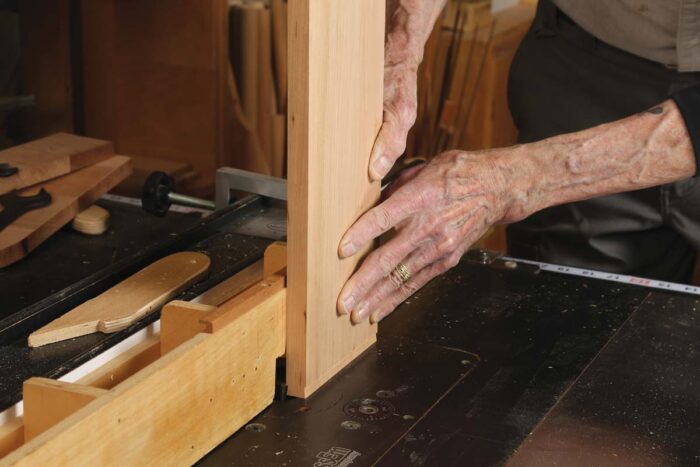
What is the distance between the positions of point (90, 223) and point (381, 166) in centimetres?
55

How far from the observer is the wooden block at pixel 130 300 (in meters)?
1.10

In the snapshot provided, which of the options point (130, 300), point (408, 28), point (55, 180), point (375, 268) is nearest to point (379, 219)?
point (375, 268)

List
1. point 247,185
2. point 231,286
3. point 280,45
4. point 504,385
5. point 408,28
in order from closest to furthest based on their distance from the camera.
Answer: point 504,385, point 231,286, point 408,28, point 247,185, point 280,45

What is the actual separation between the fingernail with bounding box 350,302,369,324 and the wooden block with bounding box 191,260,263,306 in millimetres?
129

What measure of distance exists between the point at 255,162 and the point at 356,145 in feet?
4.68

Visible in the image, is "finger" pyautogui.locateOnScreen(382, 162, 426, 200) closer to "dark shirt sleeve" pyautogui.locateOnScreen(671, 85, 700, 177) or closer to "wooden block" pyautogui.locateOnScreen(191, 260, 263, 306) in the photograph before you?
"wooden block" pyautogui.locateOnScreen(191, 260, 263, 306)

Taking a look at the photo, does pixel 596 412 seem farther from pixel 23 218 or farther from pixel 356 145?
pixel 23 218

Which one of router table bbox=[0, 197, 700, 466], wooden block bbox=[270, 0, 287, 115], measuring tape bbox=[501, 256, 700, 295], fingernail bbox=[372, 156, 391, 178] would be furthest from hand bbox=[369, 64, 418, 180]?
wooden block bbox=[270, 0, 287, 115]

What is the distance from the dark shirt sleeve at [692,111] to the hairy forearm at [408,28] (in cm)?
34

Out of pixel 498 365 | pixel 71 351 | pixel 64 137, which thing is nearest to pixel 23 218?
pixel 64 137

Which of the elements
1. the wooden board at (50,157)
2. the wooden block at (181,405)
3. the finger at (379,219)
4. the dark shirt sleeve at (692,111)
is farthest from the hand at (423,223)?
the wooden board at (50,157)

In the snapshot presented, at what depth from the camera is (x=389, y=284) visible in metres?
1.19

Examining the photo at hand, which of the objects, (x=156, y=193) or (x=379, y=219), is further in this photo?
(x=156, y=193)

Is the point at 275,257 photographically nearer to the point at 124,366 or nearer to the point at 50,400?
the point at 124,366
